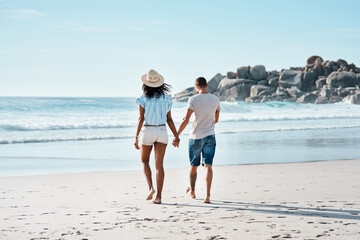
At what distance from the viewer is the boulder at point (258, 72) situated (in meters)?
77.6

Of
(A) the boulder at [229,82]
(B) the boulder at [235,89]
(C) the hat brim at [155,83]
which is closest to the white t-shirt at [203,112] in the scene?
(C) the hat brim at [155,83]

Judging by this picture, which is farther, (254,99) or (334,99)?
(254,99)

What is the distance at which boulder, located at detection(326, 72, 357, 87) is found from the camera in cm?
7500

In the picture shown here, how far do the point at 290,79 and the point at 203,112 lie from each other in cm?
7319

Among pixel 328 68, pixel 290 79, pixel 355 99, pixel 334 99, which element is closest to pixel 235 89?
pixel 290 79

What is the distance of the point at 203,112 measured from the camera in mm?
6105

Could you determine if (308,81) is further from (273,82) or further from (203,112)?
(203,112)

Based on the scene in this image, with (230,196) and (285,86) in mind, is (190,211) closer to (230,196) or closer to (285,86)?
(230,196)

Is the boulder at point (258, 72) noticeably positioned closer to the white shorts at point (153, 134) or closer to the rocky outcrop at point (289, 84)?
the rocky outcrop at point (289, 84)

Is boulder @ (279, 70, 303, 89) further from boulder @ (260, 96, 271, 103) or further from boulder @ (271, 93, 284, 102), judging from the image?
boulder @ (260, 96, 271, 103)

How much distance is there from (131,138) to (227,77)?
63.2m

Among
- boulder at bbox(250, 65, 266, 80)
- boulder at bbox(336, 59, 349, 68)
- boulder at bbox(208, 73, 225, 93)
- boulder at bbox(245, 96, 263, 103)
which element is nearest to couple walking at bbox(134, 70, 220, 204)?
boulder at bbox(245, 96, 263, 103)

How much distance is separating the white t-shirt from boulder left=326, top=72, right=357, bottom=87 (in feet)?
239

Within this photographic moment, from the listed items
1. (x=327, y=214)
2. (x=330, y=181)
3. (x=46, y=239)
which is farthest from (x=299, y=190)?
(x=46, y=239)
